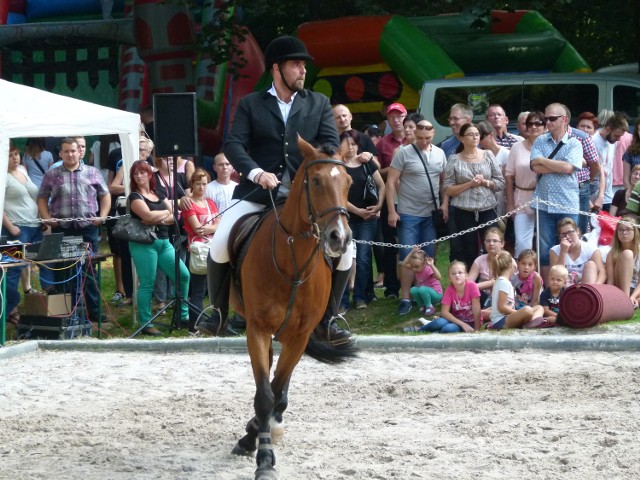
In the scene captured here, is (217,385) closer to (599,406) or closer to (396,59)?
(599,406)

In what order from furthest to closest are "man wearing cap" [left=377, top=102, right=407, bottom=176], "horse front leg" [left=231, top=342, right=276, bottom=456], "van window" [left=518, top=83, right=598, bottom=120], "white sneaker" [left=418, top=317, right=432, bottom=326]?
"van window" [left=518, top=83, right=598, bottom=120] < "man wearing cap" [left=377, top=102, right=407, bottom=176] < "white sneaker" [left=418, top=317, right=432, bottom=326] < "horse front leg" [left=231, top=342, right=276, bottom=456]

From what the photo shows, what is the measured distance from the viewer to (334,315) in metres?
8.02

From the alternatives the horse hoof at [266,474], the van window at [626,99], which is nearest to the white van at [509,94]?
the van window at [626,99]

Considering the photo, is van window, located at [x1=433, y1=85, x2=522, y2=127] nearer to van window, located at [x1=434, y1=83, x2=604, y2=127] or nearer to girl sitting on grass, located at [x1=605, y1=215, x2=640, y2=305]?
van window, located at [x1=434, y1=83, x2=604, y2=127]

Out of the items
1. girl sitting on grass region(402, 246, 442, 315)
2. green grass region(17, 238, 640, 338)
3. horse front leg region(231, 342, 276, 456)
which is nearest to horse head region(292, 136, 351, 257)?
horse front leg region(231, 342, 276, 456)

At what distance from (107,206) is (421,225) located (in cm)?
394

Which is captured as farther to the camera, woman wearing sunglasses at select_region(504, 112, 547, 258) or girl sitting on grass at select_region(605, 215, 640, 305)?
woman wearing sunglasses at select_region(504, 112, 547, 258)

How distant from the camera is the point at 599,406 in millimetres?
8227

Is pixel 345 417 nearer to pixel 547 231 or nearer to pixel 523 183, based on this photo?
pixel 547 231

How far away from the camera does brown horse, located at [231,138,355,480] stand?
6.61 m

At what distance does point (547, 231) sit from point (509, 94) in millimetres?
6082

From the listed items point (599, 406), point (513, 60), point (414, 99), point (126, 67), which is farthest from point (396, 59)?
point (599, 406)

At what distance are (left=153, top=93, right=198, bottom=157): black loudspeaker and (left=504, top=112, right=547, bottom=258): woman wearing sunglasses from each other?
3670 millimetres

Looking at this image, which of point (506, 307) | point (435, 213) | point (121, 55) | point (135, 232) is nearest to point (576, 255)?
point (506, 307)
